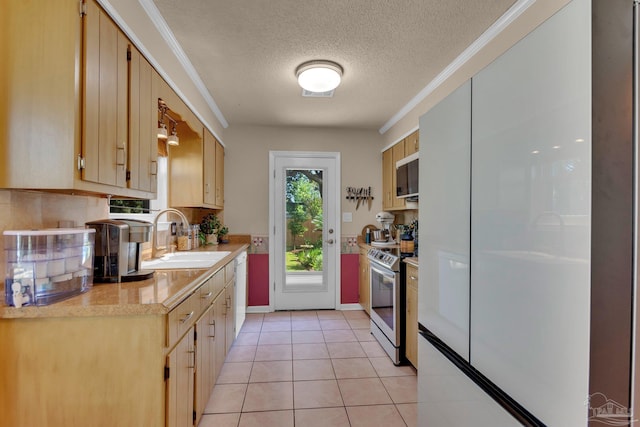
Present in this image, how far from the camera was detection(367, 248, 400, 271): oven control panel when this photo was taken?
2594 mm

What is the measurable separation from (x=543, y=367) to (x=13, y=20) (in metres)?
2.13

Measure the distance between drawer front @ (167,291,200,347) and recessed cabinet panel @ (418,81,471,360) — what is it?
116 cm

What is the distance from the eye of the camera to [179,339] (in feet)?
4.51

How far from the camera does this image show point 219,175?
3566 mm

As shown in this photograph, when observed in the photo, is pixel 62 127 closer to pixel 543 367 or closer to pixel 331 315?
pixel 543 367

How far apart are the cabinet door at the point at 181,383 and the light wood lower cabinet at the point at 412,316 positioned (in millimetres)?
1632

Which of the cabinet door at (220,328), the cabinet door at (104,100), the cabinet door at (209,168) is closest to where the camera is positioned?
the cabinet door at (104,100)

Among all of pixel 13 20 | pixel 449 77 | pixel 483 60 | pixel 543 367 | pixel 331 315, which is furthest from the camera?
pixel 331 315

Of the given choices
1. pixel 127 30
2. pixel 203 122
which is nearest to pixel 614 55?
pixel 127 30

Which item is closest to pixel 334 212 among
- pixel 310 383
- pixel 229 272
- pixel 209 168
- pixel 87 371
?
pixel 209 168

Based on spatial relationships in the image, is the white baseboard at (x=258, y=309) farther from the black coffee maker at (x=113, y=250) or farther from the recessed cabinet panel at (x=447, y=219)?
the recessed cabinet panel at (x=447, y=219)

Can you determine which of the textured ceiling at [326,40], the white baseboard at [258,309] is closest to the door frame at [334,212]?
the white baseboard at [258,309]

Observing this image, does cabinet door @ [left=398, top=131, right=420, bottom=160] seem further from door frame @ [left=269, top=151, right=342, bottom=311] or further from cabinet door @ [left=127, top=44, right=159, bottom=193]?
cabinet door @ [left=127, top=44, right=159, bottom=193]

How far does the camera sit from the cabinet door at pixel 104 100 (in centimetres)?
121
